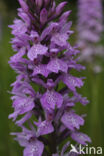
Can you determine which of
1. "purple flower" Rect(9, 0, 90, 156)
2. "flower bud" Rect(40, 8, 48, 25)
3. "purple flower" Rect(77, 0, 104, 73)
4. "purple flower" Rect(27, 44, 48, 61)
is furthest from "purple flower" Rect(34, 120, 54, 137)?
"purple flower" Rect(77, 0, 104, 73)

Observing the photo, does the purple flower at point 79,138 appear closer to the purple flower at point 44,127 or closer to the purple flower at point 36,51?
the purple flower at point 44,127

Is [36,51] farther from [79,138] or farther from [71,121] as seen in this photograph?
[79,138]

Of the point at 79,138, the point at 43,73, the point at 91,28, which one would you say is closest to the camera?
the point at 43,73

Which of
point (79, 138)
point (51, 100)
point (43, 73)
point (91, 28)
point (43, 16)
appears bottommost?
point (79, 138)

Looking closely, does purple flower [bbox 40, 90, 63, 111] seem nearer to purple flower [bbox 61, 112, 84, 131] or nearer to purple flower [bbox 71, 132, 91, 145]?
purple flower [bbox 61, 112, 84, 131]

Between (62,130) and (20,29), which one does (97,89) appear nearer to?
(62,130)

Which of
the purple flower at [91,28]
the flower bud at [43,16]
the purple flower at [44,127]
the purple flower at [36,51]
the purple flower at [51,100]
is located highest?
the purple flower at [91,28]

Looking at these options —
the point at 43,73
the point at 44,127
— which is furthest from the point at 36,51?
the point at 44,127

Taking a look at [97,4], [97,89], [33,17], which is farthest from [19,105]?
[97,4]

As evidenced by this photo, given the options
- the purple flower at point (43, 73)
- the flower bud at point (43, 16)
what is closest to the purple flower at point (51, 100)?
the purple flower at point (43, 73)

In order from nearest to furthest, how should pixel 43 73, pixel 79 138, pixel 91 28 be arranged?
pixel 43 73, pixel 79 138, pixel 91 28
